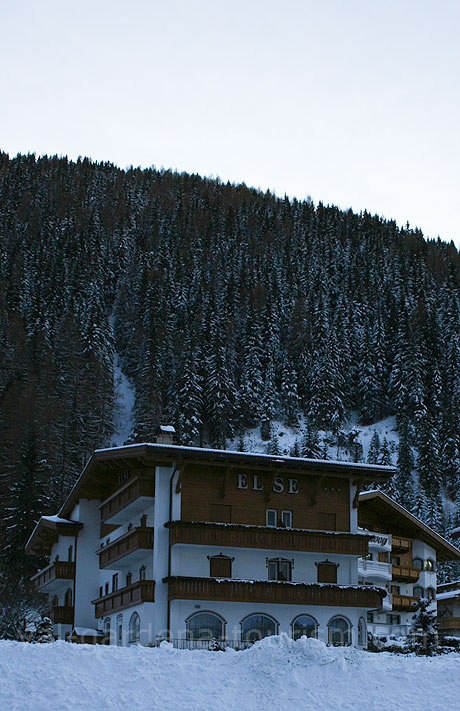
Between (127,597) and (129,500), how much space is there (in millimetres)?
4649

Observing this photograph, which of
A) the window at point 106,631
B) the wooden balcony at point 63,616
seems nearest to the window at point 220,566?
the window at point 106,631

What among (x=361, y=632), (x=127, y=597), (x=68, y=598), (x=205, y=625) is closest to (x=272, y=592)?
(x=205, y=625)

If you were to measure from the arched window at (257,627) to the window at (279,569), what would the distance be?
7.20 feet

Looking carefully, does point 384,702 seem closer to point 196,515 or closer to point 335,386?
point 196,515

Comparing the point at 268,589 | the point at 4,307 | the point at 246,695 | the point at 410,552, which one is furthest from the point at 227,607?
the point at 4,307

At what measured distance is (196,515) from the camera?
1759 inches

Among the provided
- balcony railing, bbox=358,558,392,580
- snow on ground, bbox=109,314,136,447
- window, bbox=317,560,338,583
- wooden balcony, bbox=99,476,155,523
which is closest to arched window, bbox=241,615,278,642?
window, bbox=317,560,338,583

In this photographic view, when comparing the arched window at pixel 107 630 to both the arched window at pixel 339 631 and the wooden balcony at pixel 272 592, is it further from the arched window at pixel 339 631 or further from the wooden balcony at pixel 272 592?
the arched window at pixel 339 631

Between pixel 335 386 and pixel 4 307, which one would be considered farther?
pixel 4 307

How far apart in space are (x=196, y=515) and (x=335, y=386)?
9396 cm

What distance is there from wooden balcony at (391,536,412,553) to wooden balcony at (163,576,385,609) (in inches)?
741

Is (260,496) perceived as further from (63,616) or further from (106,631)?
(63,616)

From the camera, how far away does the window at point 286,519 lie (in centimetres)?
4675

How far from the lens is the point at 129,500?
45781 millimetres
